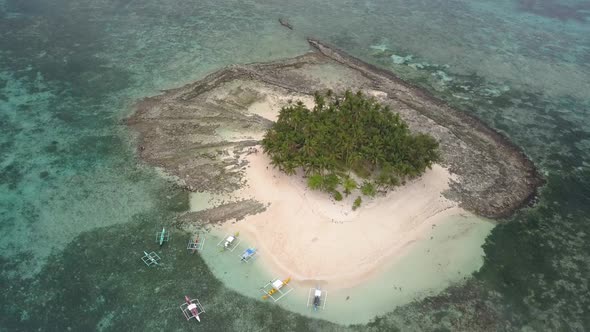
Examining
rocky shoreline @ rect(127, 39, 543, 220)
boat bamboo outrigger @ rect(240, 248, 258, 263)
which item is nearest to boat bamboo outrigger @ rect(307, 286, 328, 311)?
boat bamboo outrigger @ rect(240, 248, 258, 263)

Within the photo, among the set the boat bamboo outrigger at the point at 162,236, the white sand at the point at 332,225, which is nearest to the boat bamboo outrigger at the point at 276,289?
the white sand at the point at 332,225

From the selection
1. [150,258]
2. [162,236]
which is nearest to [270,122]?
[162,236]

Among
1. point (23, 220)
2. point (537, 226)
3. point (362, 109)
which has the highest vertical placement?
point (362, 109)

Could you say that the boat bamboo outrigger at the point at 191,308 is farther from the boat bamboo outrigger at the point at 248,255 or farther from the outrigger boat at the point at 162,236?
the outrigger boat at the point at 162,236

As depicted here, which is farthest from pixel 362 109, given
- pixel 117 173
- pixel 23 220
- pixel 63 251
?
pixel 23 220

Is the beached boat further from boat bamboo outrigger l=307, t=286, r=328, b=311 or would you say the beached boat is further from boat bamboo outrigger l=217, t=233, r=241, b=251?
boat bamboo outrigger l=217, t=233, r=241, b=251

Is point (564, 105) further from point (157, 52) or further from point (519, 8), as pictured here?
point (157, 52)

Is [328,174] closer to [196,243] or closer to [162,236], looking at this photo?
[196,243]
